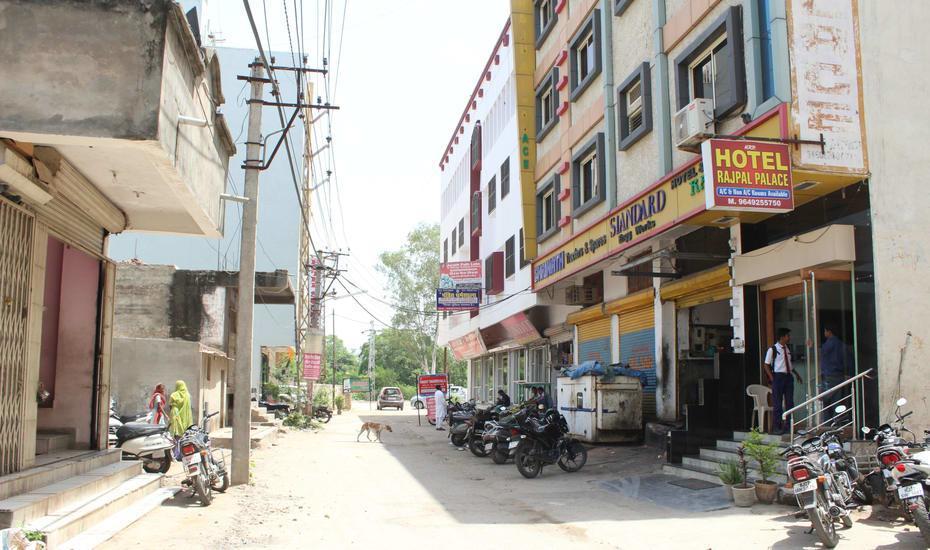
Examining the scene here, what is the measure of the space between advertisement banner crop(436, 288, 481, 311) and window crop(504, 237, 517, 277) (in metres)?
1.92

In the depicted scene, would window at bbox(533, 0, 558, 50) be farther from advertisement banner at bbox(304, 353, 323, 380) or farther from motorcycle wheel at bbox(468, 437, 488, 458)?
advertisement banner at bbox(304, 353, 323, 380)

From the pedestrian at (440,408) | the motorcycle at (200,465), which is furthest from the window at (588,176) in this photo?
the pedestrian at (440,408)

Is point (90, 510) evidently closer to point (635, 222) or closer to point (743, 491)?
point (743, 491)

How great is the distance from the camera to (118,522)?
858 cm

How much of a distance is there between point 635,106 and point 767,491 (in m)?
9.08

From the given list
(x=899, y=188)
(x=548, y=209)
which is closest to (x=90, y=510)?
(x=899, y=188)

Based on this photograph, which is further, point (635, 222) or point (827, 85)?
point (635, 222)

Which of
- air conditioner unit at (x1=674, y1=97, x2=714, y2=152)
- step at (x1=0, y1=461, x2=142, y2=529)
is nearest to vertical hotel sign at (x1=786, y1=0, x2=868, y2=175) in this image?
air conditioner unit at (x1=674, y1=97, x2=714, y2=152)

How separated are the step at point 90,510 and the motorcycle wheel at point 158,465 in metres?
2.58

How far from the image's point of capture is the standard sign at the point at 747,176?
10.4 metres

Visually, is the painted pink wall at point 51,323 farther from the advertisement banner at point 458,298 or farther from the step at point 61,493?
the advertisement banner at point 458,298

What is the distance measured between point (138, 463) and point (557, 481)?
6950mm

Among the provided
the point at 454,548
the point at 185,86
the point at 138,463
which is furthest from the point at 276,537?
the point at 185,86

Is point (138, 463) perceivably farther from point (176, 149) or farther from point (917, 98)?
point (917, 98)
